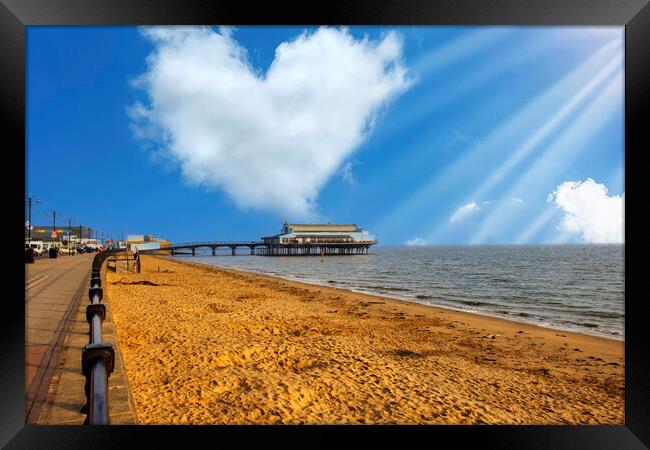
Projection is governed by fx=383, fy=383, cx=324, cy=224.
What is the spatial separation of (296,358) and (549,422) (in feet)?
11.2

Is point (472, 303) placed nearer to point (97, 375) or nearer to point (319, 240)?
point (97, 375)

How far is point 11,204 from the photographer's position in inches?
120

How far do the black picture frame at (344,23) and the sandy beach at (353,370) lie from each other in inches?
38.2

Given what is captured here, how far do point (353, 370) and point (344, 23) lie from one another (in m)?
4.47

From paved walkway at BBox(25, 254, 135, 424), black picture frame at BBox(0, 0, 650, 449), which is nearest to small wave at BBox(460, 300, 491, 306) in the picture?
black picture frame at BBox(0, 0, 650, 449)

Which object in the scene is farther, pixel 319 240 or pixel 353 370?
pixel 319 240

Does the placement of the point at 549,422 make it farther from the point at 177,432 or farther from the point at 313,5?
the point at 313,5

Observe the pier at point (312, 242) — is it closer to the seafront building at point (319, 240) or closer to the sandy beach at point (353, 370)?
the seafront building at point (319, 240)

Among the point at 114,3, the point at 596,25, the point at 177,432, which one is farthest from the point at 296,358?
the point at 596,25

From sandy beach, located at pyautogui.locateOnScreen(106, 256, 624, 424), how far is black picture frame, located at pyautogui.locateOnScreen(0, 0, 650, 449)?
971 mm

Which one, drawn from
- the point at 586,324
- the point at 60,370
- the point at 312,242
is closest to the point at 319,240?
the point at 312,242

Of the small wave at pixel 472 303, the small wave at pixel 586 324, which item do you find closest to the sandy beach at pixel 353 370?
the small wave at pixel 586 324

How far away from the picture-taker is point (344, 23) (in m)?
3.25

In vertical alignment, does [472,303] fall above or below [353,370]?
below
